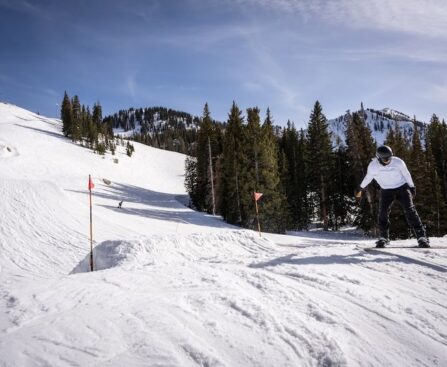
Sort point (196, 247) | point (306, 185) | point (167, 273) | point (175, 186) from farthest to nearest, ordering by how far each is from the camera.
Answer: point (175, 186)
point (306, 185)
point (196, 247)
point (167, 273)

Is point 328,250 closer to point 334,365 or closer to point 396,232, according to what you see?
point 334,365

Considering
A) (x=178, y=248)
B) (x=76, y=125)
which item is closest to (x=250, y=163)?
(x=178, y=248)

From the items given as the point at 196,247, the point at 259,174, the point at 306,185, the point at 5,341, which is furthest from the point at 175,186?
the point at 5,341

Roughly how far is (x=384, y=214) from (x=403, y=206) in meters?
0.43

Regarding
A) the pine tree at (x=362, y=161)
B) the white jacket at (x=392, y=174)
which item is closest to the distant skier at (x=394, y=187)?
the white jacket at (x=392, y=174)

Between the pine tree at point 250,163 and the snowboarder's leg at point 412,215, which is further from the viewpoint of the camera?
the pine tree at point 250,163

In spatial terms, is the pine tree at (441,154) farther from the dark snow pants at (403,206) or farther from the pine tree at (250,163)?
the dark snow pants at (403,206)

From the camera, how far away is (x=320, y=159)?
34000 millimetres

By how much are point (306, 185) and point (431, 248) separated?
31575 mm

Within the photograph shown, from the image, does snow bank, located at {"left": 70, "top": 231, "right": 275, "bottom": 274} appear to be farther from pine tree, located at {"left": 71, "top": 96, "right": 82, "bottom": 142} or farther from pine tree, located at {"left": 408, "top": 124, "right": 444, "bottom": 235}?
pine tree, located at {"left": 71, "top": 96, "right": 82, "bottom": 142}

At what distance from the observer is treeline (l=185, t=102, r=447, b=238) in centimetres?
2664

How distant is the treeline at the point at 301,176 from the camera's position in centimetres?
2664

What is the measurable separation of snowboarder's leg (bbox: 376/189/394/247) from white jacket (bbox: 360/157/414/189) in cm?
17

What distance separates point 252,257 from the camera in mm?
6512
